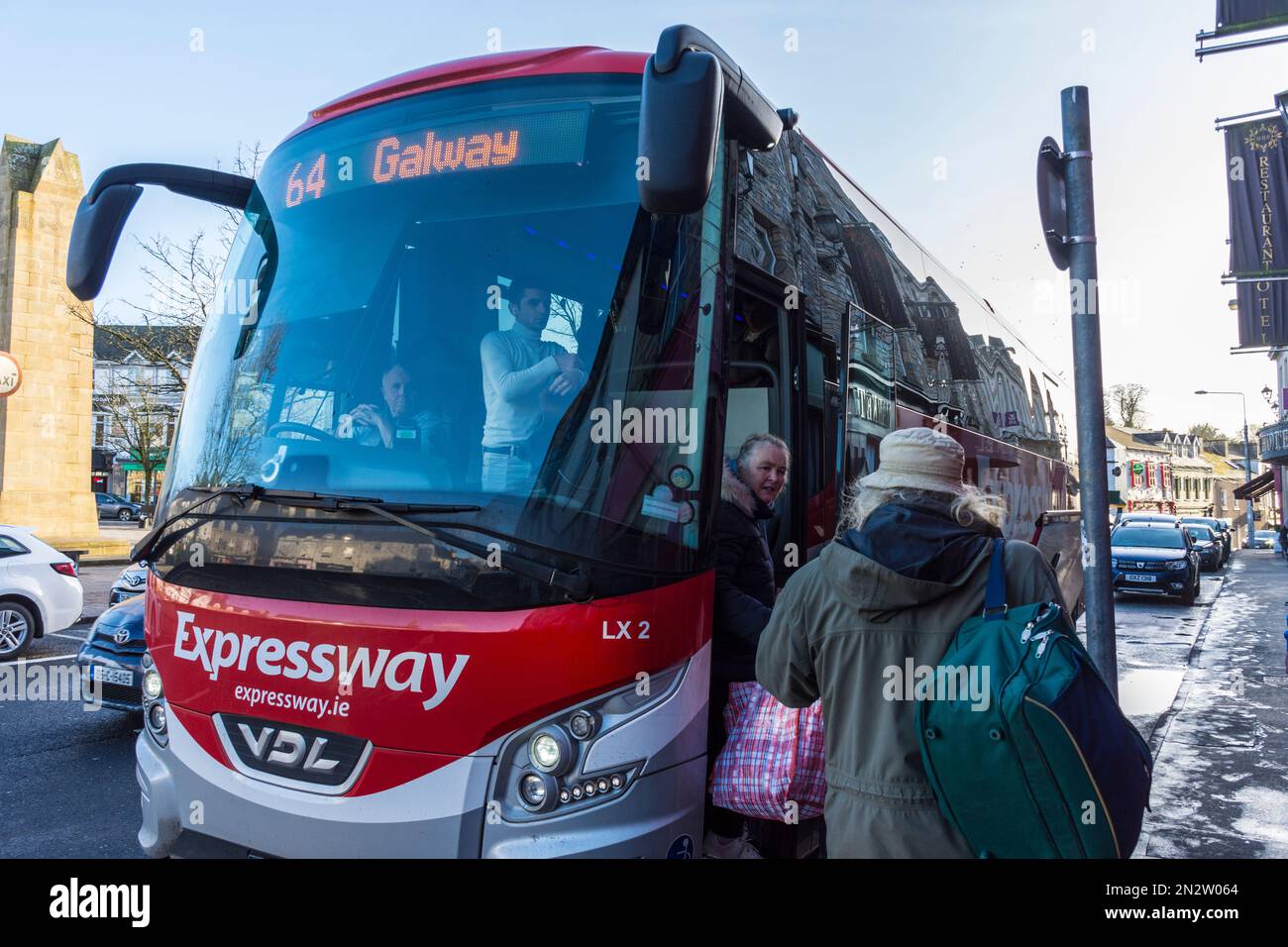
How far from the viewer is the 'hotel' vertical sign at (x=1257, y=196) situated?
17.8m

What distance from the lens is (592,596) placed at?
2.81m

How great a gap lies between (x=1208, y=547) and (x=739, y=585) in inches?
1293

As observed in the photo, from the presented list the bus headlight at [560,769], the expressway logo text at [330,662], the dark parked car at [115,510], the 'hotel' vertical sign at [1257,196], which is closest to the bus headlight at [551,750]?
the bus headlight at [560,769]

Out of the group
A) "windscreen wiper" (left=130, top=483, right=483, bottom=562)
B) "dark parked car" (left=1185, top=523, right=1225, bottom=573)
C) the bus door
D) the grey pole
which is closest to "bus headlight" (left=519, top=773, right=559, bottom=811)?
"windscreen wiper" (left=130, top=483, right=483, bottom=562)

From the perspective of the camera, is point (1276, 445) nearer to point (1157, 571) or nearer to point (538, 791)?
point (1157, 571)

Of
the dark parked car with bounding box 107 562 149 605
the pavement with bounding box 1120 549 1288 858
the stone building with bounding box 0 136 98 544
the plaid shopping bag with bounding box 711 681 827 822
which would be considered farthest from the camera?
the stone building with bounding box 0 136 98 544

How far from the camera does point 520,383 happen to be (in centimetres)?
300

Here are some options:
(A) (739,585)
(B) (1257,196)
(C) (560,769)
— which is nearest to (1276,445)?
(B) (1257,196)

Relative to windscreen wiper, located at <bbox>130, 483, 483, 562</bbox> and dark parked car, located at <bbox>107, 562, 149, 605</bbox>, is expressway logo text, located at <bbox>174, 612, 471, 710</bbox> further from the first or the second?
dark parked car, located at <bbox>107, 562, 149, 605</bbox>

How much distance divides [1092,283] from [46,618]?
34.0ft

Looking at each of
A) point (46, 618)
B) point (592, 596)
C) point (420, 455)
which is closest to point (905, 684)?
point (592, 596)

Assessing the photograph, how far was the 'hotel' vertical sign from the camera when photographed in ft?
58.4

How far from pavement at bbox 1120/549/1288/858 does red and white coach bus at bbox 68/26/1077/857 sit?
11.3ft

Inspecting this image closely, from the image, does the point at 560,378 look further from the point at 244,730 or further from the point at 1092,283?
the point at 1092,283
